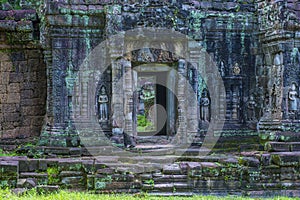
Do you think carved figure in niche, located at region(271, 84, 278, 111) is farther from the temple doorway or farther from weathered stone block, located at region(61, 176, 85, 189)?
weathered stone block, located at region(61, 176, 85, 189)

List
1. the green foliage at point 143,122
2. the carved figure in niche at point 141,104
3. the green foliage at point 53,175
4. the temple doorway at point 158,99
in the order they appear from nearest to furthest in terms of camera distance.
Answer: the green foliage at point 53,175 < the temple doorway at point 158,99 < the green foliage at point 143,122 < the carved figure in niche at point 141,104

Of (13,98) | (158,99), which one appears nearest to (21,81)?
(13,98)

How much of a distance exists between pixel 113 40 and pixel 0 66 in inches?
124

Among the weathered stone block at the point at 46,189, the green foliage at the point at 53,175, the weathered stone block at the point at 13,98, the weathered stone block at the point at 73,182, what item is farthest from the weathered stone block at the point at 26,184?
the weathered stone block at the point at 13,98

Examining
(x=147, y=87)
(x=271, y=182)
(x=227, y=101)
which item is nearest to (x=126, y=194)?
(x=271, y=182)

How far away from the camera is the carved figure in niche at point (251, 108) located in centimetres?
984

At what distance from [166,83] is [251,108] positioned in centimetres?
218

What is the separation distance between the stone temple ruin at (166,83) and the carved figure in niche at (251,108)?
0.08ft

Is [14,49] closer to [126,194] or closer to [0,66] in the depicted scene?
[0,66]

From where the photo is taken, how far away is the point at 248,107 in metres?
9.84

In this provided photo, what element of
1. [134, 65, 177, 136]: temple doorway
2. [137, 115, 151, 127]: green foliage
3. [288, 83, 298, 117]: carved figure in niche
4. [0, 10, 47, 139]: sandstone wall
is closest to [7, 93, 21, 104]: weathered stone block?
[0, 10, 47, 139]: sandstone wall

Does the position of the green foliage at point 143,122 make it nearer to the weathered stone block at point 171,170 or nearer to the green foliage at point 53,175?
the weathered stone block at point 171,170

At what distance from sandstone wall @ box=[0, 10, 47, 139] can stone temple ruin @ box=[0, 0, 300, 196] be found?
25 mm

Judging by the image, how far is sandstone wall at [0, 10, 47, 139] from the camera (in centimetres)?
975
